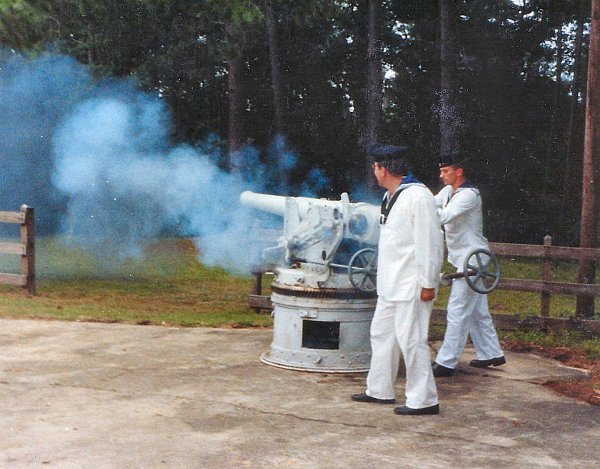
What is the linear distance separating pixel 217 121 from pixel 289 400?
59.5ft

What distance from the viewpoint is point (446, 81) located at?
78.3 feet

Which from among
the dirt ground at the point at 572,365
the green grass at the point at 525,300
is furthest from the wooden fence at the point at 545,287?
the dirt ground at the point at 572,365

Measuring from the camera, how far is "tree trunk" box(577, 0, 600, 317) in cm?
1053

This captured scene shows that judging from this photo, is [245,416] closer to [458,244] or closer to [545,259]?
[458,244]

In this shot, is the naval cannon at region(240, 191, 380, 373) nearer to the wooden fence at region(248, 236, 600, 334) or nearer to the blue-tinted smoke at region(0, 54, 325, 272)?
the blue-tinted smoke at region(0, 54, 325, 272)

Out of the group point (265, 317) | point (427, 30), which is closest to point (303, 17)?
point (265, 317)

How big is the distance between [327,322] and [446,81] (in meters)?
17.4

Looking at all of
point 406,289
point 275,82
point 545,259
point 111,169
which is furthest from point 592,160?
point 275,82

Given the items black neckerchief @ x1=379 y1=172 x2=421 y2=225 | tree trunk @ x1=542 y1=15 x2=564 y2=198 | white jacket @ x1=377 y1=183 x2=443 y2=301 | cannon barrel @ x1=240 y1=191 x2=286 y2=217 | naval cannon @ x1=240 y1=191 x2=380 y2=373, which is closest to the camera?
white jacket @ x1=377 y1=183 x2=443 y2=301

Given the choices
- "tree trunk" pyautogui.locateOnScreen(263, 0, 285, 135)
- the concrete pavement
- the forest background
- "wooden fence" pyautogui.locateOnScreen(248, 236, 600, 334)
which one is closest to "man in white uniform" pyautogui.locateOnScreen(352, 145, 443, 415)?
the concrete pavement

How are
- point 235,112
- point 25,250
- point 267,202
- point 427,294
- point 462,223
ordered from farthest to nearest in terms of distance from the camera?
point 235,112 < point 25,250 < point 267,202 < point 462,223 < point 427,294

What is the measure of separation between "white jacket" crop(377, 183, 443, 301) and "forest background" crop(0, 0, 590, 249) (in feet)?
49.1

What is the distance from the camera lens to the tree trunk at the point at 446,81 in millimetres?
23609

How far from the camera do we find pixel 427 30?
28453mm
